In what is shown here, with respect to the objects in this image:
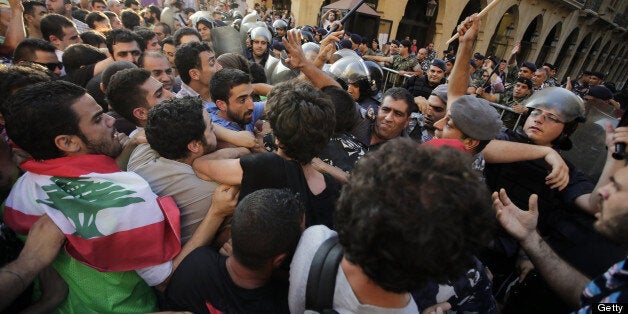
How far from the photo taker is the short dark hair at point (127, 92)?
7.23ft

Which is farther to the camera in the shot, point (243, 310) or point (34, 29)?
point (34, 29)

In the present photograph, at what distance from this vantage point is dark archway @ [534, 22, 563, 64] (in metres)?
20.9

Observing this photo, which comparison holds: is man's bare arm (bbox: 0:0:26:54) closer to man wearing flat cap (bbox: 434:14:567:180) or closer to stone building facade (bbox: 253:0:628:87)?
man wearing flat cap (bbox: 434:14:567:180)

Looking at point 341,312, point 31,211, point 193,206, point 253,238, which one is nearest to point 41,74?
point 31,211

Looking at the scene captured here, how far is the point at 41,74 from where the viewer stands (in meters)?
2.14

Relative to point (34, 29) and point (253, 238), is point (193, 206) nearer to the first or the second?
point (253, 238)

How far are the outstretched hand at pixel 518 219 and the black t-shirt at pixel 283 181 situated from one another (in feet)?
3.47

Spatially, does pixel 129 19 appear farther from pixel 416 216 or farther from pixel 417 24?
pixel 417 24

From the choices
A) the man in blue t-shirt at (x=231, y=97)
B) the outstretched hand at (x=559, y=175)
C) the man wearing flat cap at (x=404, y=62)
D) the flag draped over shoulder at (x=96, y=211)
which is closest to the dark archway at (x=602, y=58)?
the man wearing flat cap at (x=404, y=62)

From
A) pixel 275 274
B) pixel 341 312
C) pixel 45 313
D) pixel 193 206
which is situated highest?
pixel 341 312

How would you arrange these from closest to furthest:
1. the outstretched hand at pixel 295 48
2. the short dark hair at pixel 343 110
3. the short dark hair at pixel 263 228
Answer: the short dark hair at pixel 263 228 → the short dark hair at pixel 343 110 → the outstretched hand at pixel 295 48

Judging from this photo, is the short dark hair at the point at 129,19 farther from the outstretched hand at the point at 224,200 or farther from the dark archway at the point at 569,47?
the dark archway at the point at 569,47

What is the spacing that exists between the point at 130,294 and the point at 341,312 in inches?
45.0

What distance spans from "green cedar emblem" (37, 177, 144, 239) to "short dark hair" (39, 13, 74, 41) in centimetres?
415
